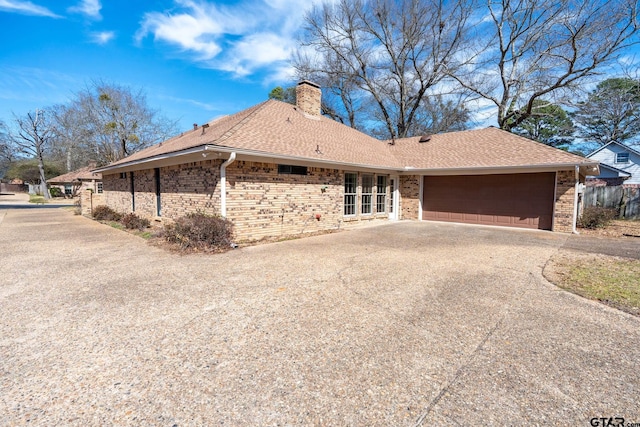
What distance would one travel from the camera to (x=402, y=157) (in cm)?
1480

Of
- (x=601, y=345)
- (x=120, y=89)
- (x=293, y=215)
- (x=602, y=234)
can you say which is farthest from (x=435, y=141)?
(x=120, y=89)

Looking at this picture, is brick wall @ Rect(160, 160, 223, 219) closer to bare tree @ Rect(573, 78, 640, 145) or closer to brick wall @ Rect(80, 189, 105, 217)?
brick wall @ Rect(80, 189, 105, 217)

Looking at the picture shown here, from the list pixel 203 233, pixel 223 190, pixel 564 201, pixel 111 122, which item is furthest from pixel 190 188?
pixel 111 122

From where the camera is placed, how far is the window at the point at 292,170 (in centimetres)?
916

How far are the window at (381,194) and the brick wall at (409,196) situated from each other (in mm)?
1149

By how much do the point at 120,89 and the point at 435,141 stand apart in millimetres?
27223

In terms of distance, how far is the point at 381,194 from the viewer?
13.6m

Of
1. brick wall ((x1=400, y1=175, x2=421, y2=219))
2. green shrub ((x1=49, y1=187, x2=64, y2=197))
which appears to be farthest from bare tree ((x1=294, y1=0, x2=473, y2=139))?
green shrub ((x1=49, y1=187, x2=64, y2=197))

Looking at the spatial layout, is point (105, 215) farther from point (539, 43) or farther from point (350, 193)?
point (539, 43)

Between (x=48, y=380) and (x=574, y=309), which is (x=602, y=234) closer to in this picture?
(x=574, y=309)

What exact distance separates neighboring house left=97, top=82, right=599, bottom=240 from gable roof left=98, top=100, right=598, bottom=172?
0.16 ft

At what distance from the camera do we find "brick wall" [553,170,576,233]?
10.3m

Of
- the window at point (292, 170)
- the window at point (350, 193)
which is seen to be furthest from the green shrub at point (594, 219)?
the window at point (292, 170)

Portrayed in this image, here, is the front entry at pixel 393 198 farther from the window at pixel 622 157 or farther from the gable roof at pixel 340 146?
the window at pixel 622 157
